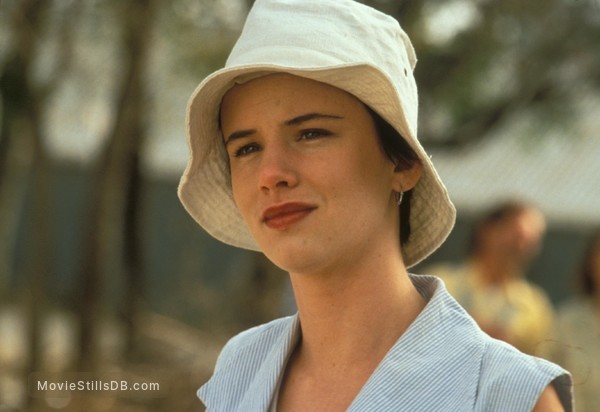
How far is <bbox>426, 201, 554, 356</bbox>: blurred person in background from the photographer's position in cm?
530

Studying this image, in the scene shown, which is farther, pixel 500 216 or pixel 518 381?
pixel 500 216

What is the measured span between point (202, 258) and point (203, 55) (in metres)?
11.1

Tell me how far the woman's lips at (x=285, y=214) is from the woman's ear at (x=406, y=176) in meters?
0.22

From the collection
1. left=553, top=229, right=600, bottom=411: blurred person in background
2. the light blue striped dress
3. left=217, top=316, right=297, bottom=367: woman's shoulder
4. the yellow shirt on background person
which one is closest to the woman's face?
the light blue striped dress

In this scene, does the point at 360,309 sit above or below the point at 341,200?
below

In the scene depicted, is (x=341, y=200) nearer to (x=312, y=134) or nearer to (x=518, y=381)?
(x=312, y=134)

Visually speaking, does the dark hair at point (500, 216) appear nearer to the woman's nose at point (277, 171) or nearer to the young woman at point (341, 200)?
the young woman at point (341, 200)

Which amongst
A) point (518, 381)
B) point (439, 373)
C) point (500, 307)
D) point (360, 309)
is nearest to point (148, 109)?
point (500, 307)

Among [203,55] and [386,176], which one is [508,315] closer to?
[386,176]

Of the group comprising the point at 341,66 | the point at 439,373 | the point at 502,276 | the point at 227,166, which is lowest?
the point at 502,276

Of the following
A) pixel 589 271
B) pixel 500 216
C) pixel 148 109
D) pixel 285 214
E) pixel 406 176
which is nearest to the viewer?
pixel 285 214

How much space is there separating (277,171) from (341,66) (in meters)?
0.21

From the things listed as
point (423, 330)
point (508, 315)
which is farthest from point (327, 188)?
point (508, 315)

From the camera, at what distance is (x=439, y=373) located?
2035 millimetres
